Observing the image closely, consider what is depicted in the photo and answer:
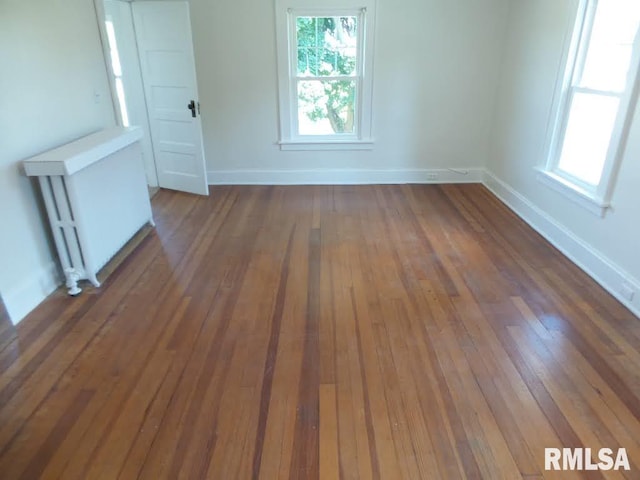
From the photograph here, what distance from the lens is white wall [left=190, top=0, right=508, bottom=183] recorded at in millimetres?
4684

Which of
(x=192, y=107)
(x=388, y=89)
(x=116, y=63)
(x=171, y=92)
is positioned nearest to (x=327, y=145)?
(x=388, y=89)

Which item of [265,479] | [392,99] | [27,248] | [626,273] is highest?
[392,99]

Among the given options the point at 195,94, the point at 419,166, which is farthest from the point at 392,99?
the point at 195,94

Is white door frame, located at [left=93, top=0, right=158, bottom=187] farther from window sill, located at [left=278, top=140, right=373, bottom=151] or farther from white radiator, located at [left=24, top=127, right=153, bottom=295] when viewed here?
window sill, located at [left=278, top=140, right=373, bottom=151]

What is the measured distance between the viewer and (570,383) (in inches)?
87.0

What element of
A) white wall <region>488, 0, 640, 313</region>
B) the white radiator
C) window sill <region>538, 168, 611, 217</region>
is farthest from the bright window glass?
window sill <region>538, 168, 611, 217</region>

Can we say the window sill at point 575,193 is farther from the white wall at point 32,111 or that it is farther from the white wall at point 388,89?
the white wall at point 32,111

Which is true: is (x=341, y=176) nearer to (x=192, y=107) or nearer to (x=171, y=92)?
(x=192, y=107)

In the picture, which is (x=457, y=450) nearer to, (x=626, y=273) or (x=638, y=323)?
(x=638, y=323)

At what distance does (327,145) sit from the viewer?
520cm

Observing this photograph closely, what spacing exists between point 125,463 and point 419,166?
14.7 feet

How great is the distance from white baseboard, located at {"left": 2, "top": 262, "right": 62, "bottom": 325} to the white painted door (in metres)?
2.14

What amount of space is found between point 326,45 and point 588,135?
2845mm

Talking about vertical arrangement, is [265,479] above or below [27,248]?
below
